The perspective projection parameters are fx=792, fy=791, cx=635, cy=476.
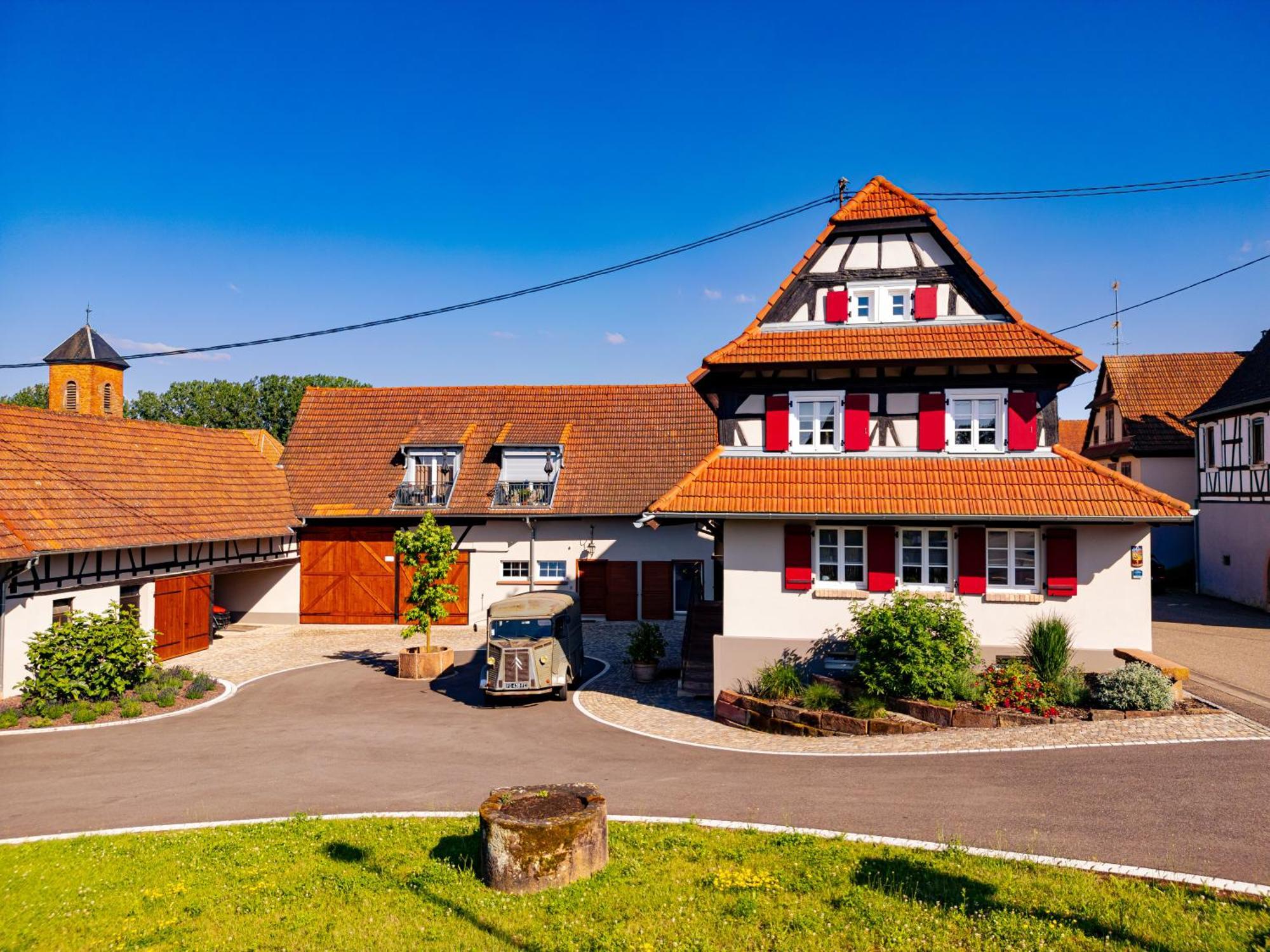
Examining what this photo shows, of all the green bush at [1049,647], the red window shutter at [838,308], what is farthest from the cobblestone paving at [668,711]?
the red window shutter at [838,308]

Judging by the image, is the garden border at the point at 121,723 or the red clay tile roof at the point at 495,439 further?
the red clay tile roof at the point at 495,439

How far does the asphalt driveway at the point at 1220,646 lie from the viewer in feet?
51.9

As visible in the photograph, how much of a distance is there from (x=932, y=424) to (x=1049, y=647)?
5074mm

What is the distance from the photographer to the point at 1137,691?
47.1 feet

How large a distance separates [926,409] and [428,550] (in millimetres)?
12965

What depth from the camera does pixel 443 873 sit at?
847 centimetres

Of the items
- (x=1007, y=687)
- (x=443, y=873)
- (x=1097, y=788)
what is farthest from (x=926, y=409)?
(x=443, y=873)

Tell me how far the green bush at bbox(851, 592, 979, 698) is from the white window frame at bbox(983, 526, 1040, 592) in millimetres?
1317

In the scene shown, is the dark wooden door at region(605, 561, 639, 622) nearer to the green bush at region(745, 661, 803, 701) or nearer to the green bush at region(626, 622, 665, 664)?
the green bush at region(626, 622, 665, 664)

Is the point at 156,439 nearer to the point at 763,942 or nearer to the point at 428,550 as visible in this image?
the point at 428,550

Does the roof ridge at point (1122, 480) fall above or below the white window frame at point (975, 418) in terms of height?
below

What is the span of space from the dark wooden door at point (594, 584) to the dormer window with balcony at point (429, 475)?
217 inches

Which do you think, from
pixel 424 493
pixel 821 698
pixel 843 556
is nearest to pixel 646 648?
pixel 821 698

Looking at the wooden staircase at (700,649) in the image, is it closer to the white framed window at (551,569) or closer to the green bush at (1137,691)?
the white framed window at (551,569)
